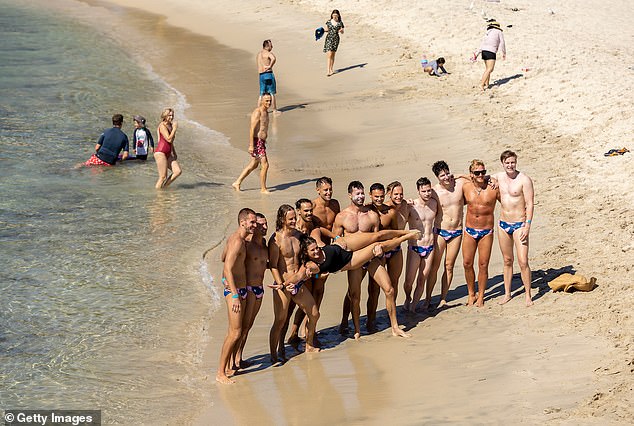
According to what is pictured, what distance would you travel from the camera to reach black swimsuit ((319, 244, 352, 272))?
10609 mm

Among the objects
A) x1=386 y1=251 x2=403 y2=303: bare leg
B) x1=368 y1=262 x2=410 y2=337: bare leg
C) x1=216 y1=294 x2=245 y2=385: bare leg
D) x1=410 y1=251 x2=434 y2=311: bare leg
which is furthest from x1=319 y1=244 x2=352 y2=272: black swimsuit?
x1=410 y1=251 x2=434 y2=311: bare leg

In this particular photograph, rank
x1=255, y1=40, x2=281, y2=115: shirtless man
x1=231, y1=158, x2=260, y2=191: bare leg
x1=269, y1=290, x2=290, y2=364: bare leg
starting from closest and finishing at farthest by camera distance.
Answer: x1=269, y1=290, x2=290, y2=364: bare leg
x1=231, y1=158, x2=260, y2=191: bare leg
x1=255, y1=40, x2=281, y2=115: shirtless man

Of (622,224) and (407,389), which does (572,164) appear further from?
(407,389)

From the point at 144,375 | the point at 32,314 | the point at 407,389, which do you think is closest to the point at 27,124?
the point at 32,314

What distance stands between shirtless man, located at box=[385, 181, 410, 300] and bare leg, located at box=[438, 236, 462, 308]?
27.5 inches

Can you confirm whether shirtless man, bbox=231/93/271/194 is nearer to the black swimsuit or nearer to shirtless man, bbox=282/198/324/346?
shirtless man, bbox=282/198/324/346

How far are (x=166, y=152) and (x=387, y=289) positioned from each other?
24.2 feet

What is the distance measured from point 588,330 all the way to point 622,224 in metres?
3.52

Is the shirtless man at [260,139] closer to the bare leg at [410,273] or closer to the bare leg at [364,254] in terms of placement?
the bare leg at [410,273]

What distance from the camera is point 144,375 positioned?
417 inches

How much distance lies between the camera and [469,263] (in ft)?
38.9

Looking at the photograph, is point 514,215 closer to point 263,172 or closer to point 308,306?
point 308,306

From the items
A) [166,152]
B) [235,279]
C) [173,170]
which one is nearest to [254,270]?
Result: [235,279]

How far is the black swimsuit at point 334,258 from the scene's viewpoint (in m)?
10.6
